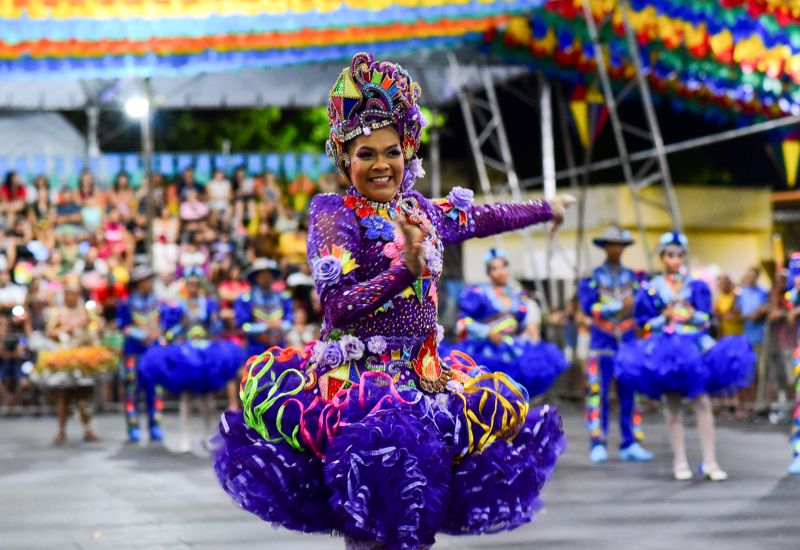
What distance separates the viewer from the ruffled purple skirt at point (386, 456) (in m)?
4.66

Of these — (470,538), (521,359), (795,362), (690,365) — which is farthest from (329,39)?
(470,538)

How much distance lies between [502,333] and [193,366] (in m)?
3.45

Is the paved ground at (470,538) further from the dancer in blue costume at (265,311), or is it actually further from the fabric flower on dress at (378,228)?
the fabric flower on dress at (378,228)

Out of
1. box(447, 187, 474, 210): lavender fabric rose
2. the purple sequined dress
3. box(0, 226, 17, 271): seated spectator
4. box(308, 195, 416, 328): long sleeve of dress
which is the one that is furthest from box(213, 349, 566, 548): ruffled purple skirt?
box(0, 226, 17, 271): seated spectator

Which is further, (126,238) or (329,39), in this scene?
(126,238)

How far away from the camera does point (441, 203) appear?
5281 mm

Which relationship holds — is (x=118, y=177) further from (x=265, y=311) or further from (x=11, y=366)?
(x=265, y=311)

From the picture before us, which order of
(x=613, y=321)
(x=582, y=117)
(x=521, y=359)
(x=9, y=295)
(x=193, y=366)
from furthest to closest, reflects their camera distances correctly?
(x=9, y=295) → (x=582, y=117) → (x=193, y=366) → (x=613, y=321) → (x=521, y=359)

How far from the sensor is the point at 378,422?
4.70 m

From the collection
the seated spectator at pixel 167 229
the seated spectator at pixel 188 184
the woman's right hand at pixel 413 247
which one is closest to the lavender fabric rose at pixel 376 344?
the woman's right hand at pixel 413 247

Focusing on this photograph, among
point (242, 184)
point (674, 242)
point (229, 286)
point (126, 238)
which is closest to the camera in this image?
point (674, 242)

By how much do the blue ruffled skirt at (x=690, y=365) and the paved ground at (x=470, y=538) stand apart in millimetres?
754

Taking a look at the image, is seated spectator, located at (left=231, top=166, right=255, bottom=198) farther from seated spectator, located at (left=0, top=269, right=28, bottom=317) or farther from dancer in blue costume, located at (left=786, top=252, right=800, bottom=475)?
dancer in blue costume, located at (left=786, top=252, right=800, bottom=475)

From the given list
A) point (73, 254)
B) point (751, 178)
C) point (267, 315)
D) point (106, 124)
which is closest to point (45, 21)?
point (73, 254)
